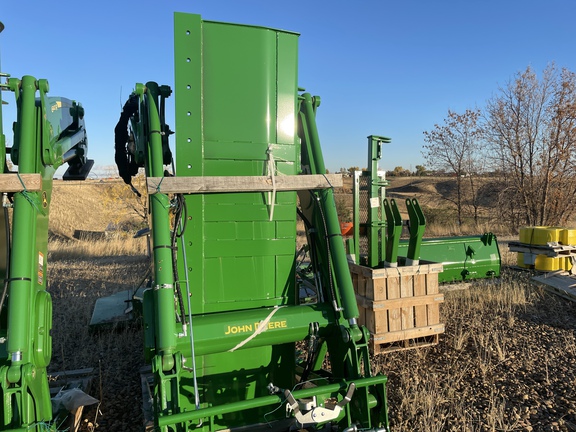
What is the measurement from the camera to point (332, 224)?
12.1 feet

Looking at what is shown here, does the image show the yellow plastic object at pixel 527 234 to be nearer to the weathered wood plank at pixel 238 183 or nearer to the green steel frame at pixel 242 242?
the green steel frame at pixel 242 242

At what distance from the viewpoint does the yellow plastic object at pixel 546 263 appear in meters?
9.15

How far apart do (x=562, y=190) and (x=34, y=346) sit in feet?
63.6

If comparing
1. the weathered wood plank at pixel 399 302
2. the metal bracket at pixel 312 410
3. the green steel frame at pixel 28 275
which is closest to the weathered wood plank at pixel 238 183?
the green steel frame at pixel 28 275

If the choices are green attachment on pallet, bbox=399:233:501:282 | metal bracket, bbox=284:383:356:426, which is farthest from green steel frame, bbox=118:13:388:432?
green attachment on pallet, bbox=399:233:501:282

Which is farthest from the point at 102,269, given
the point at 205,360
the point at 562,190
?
the point at 562,190

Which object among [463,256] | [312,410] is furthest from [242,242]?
[463,256]

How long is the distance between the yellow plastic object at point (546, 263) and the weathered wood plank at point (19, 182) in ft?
31.3

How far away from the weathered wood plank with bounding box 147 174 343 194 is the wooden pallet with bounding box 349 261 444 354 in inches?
98.2

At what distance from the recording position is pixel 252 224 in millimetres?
3836

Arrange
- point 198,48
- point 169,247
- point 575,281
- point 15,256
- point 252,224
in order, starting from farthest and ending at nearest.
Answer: point 575,281 < point 252,224 < point 198,48 < point 169,247 < point 15,256

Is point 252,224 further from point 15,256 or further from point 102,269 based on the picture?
point 102,269

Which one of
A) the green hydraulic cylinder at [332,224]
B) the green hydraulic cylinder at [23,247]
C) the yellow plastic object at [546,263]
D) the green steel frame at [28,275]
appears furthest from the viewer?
the yellow plastic object at [546,263]

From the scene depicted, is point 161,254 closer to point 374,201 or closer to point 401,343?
point 401,343
